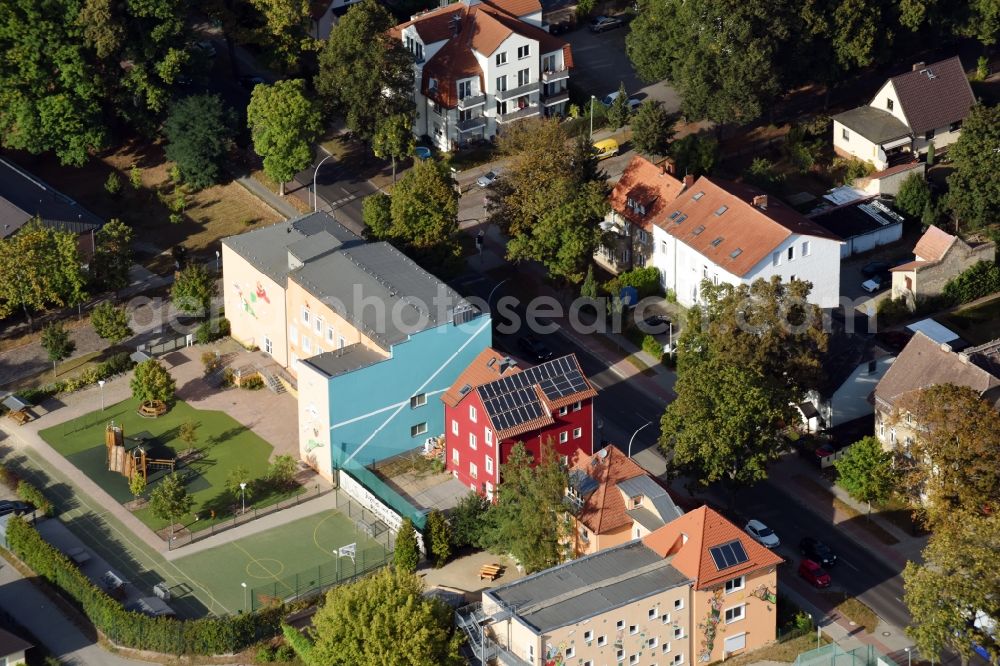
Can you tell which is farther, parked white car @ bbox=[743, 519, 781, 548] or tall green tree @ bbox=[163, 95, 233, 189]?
tall green tree @ bbox=[163, 95, 233, 189]

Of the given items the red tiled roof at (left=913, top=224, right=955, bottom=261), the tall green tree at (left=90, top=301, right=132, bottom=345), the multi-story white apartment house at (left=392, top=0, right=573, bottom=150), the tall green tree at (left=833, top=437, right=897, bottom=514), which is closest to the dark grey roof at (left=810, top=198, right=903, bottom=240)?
the red tiled roof at (left=913, top=224, right=955, bottom=261)

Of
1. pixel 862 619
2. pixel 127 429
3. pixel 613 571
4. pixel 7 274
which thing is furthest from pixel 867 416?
pixel 7 274

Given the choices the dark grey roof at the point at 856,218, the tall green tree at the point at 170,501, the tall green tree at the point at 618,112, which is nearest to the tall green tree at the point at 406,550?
the tall green tree at the point at 170,501

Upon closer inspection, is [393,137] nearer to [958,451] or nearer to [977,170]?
[977,170]

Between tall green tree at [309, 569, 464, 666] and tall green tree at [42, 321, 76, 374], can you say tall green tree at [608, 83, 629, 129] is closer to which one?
tall green tree at [42, 321, 76, 374]

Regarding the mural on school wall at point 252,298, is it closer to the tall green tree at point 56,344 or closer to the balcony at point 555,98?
the tall green tree at point 56,344

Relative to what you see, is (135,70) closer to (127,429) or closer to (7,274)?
(7,274)
